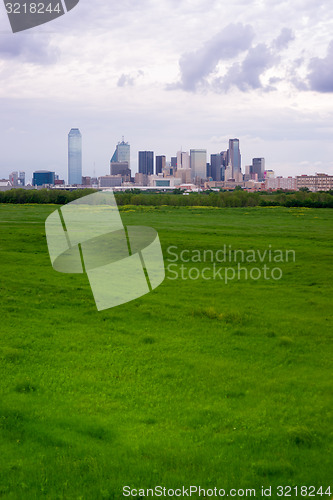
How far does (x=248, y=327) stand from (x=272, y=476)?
10.2m

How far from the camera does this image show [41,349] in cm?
1512

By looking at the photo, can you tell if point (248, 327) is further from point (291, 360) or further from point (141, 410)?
point (141, 410)

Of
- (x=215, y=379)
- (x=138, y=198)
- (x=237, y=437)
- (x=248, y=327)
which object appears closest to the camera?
(x=237, y=437)

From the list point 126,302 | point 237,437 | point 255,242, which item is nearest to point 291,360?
point 237,437

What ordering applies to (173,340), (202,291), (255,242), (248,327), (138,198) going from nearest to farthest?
1. (173,340)
2. (248,327)
3. (202,291)
4. (255,242)
5. (138,198)

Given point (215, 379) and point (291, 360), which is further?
point (291, 360)
